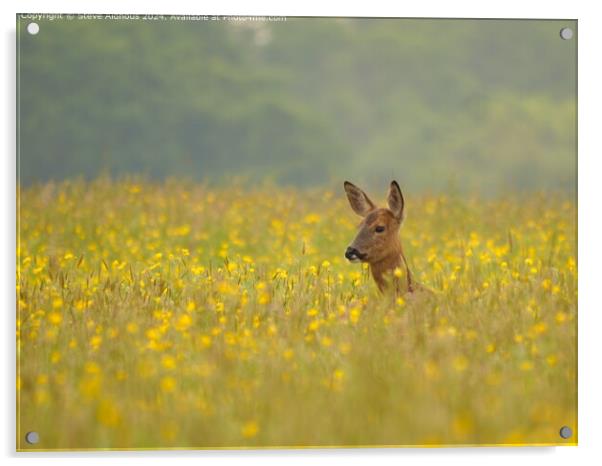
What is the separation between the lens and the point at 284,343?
6293 mm

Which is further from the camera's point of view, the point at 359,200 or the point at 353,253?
the point at 359,200

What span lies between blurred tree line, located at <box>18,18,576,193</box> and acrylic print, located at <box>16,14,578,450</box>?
20 mm

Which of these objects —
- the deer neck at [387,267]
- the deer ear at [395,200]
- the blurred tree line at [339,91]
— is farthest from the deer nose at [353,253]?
the blurred tree line at [339,91]

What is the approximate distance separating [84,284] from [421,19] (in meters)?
2.57

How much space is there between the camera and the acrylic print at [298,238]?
19.8 feet

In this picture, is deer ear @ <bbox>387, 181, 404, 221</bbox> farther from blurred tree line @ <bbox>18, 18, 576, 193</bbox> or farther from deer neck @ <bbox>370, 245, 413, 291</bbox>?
blurred tree line @ <bbox>18, 18, 576, 193</bbox>

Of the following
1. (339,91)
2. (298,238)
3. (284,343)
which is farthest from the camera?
(298,238)

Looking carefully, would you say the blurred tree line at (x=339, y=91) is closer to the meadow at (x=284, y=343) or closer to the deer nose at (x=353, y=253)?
the meadow at (x=284, y=343)

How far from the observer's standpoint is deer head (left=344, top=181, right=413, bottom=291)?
22.9 feet

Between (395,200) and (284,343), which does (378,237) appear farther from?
(284,343)
